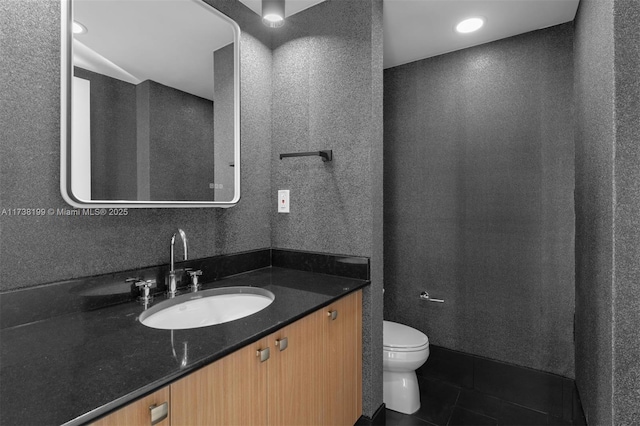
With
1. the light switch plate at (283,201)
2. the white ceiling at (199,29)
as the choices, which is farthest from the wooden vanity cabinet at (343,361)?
the white ceiling at (199,29)

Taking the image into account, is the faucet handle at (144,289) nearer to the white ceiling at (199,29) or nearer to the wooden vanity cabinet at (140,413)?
the wooden vanity cabinet at (140,413)

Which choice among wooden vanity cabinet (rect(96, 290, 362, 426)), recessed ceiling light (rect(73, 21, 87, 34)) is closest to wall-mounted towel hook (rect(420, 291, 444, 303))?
wooden vanity cabinet (rect(96, 290, 362, 426))

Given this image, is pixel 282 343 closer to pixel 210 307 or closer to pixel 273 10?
pixel 210 307

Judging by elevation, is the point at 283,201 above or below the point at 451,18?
below

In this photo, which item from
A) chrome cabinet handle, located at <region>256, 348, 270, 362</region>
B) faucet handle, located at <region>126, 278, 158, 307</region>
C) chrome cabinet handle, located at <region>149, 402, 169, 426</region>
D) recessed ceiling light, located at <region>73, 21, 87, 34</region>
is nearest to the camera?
chrome cabinet handle, located at <region>149, 402, 169, 426</region>

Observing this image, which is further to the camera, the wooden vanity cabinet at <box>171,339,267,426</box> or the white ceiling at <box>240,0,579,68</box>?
the white ceiling at <box>240,0,579,68</box>

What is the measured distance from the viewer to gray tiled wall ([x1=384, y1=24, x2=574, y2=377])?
200 centimetres

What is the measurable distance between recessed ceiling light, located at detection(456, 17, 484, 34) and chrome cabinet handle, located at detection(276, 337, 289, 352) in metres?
2.02

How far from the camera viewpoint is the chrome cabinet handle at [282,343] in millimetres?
1071

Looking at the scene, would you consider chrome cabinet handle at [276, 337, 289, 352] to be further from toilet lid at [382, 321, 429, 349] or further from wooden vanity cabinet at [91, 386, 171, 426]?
toilet lid at [382, 321, 429, 349]

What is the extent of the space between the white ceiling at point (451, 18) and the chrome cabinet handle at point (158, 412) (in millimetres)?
1868

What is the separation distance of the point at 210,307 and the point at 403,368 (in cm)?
119

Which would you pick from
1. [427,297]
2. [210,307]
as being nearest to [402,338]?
[427,297]

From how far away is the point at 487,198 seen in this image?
2.20 meters
